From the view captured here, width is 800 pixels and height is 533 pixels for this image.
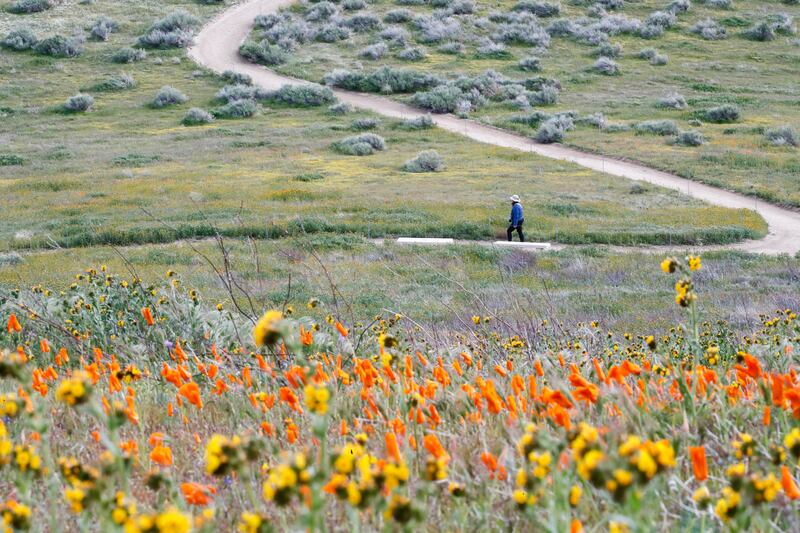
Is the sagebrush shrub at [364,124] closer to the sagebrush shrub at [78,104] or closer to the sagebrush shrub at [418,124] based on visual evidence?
the sagebrush shrub at [418,124]

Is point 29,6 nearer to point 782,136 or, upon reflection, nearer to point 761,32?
point 761,32

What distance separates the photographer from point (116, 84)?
48562 millimetres

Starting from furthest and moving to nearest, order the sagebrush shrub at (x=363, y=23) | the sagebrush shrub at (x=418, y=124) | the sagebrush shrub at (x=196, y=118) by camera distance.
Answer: the sagebrush shrub at (x=363, y=23) < the sagebrush shrub at (x=196, y=118) < the sagebrush shrub at (x=418, y=124)

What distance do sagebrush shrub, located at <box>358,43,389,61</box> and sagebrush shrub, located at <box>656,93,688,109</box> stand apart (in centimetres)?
1933

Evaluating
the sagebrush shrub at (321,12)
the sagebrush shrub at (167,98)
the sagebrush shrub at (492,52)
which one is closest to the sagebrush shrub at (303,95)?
the sagebrush shrub at (167,98)

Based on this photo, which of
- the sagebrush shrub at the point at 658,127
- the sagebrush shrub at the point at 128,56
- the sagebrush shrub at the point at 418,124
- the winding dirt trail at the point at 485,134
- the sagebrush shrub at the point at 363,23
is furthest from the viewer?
the sagebrush shrub at the point at 363,23

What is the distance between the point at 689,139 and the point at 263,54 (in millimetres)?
29086

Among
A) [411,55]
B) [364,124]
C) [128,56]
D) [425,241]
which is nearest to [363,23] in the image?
[411,55]

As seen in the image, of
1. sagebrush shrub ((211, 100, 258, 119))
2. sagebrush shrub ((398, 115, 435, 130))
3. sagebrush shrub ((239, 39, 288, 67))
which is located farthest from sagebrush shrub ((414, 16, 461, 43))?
sagebrush shrub ((398, 115, 435, 130))

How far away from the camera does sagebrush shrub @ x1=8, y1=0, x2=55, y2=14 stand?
62.5m

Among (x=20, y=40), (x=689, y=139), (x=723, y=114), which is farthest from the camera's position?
→ (x=20, y=40)

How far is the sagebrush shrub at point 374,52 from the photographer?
5359 centimetres

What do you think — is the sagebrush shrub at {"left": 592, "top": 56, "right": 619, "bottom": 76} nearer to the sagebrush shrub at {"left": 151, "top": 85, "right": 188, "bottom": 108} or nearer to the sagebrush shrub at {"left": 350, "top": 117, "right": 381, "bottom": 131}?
the sagebrush shrub at {"left": 350, "top": 117, "right": 381, "bottom": 131}

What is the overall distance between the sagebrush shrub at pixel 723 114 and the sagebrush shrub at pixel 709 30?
68.1ft
